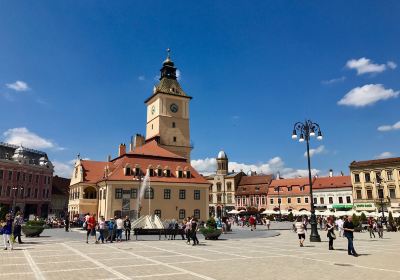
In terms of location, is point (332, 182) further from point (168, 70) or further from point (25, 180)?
point (25, 180)

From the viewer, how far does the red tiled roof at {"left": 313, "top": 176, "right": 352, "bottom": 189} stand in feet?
235

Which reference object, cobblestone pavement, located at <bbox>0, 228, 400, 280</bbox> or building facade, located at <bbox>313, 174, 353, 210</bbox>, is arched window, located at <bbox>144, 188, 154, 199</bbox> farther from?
building facade, located at <bbox>313, 174, 353, 210</bbox>

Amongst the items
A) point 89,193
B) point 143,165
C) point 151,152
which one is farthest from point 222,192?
point 143,165

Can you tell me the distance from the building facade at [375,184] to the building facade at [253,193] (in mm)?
24271

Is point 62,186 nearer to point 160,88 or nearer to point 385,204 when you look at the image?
point 160,88

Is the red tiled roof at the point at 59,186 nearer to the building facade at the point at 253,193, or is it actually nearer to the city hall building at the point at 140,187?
the city hall building at the point at 140,187

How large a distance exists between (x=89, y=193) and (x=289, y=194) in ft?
155

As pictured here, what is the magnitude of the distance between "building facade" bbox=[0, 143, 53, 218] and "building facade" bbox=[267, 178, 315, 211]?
175ft

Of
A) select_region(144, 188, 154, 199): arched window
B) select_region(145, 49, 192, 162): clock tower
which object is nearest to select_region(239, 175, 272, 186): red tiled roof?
select_region(145, 49, 192, 162): clock tower

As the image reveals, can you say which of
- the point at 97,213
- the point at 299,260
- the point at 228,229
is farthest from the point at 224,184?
the point at 299,260

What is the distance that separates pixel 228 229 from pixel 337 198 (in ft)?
143

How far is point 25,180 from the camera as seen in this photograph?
76.0 meters

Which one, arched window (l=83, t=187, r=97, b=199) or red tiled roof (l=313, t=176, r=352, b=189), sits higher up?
red tiled roof (l=313, t=176, r=352, b=189)

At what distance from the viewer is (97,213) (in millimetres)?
48844
